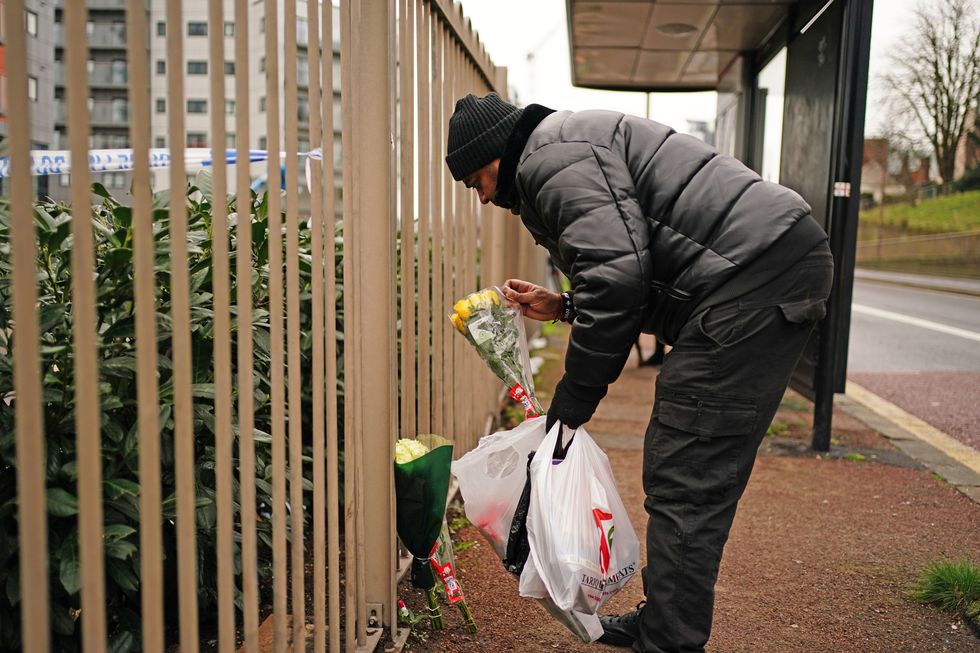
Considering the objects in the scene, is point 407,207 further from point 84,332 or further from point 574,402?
point 84,332

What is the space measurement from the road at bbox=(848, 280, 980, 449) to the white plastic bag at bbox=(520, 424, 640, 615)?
4.52m

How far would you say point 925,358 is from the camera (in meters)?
11.0

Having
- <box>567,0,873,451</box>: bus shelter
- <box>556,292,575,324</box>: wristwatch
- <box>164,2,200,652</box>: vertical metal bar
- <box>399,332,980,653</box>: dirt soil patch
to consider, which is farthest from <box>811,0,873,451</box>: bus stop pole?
<box>164,2,200,652</box>: vertical metal bar

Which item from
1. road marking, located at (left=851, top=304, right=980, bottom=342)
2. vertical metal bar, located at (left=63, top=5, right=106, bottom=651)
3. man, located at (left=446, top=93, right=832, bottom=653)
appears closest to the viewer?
vertical metal bar, located at (left=63, top=5, right=106, bottom=651)

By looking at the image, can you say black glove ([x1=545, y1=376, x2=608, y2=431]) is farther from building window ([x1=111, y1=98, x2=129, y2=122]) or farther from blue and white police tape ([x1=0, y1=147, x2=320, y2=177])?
building window ([x1=111, y1=98, x2=129, y2=122])

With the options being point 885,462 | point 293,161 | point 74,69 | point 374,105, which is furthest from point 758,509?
point 74,69

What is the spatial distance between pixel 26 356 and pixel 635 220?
4.81 ft

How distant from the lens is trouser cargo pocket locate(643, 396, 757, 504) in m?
2.29

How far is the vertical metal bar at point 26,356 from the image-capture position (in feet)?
3.70

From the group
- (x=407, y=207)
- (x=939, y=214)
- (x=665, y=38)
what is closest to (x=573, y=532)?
(x=407, y=207)

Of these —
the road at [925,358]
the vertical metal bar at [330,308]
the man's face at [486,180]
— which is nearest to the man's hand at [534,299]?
the man's face at [486,180]

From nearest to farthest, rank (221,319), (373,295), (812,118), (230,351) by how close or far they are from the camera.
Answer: (221,319), (230,351), (373,295), (812,118)

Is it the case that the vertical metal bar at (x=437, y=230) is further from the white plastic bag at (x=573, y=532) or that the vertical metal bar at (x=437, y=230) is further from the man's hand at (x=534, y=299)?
the white plastic bag at (x=573, y=532)

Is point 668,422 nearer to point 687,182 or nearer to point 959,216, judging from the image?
point 687,182
